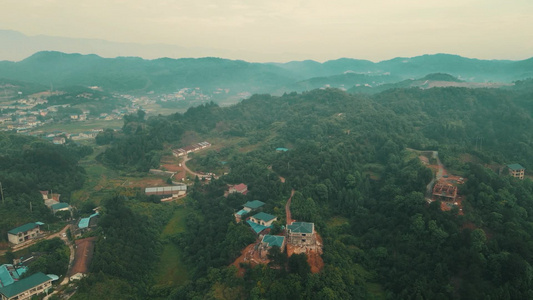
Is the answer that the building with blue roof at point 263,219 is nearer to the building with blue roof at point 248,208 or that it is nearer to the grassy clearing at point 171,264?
the building with blue roof at point 248,208

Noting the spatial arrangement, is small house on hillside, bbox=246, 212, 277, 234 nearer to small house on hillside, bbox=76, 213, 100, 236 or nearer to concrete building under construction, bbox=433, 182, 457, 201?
small house on hillside, bbox=76, 213, 100, 236

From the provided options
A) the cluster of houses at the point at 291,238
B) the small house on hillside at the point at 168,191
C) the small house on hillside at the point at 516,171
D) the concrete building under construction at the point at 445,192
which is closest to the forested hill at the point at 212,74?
the small house on hillside at the point at 168,191

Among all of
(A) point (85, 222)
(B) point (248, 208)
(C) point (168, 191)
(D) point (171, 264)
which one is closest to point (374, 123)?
(B) point (248, 208)

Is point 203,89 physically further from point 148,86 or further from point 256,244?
→ point 256,244

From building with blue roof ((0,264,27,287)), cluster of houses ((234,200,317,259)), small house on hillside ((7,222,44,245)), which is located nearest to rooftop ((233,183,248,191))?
cluster of houses ((234,200,317,259))

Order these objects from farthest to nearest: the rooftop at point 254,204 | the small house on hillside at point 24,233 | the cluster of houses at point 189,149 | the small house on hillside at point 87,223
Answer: the cluster of houses at point 189,149 < the rooftop at point 254,204 < the small house on hillside at point 87,223 < the small house on hillside at point 24,233

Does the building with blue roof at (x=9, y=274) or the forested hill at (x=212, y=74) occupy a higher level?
the forested hill at (x=212, y=74)

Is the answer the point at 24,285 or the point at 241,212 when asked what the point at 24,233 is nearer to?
the point at 24,285
